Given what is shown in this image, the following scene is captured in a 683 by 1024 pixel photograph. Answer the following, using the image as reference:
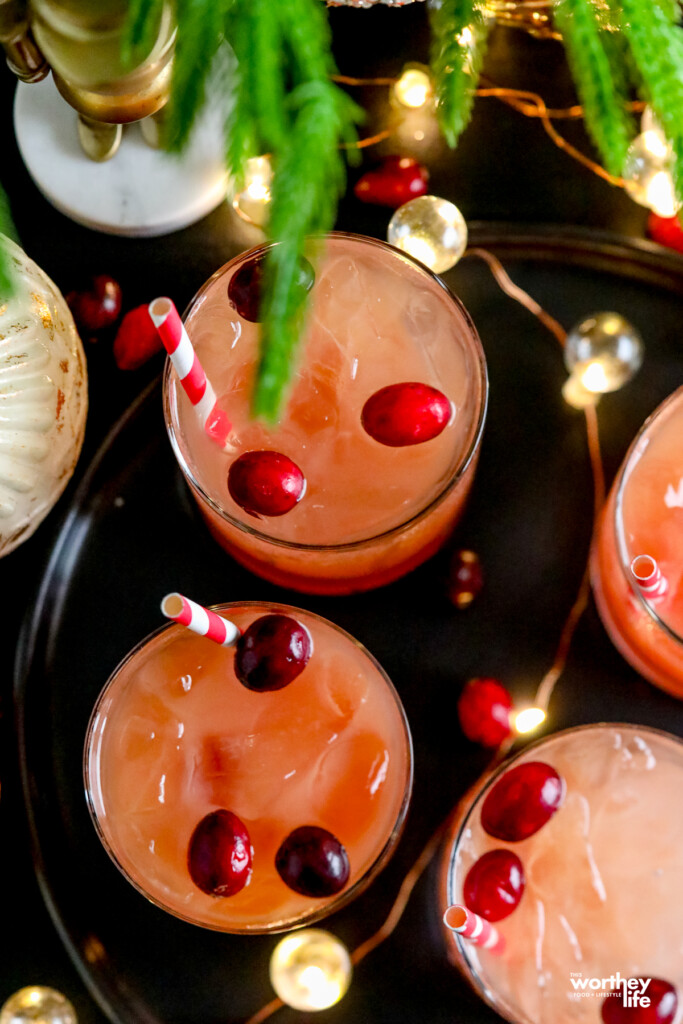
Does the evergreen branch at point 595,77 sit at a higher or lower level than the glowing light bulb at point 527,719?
higher

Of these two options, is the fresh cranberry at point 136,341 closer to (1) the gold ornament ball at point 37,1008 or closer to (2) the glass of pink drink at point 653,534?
(2) the glass of pink drink at point 653,534

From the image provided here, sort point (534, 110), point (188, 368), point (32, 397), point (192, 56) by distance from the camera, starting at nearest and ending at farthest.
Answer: point (192, 56) → point (188, 368) → point (32, 397) → point (534, 110)

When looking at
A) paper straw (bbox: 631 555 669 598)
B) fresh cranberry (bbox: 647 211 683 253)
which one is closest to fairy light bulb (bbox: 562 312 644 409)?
fresh cranberry (bbox: 647 211 683 253)

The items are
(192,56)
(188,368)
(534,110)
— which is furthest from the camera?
(534,110)

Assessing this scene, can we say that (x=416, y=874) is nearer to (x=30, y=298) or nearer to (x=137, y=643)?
(x=137, y=643)

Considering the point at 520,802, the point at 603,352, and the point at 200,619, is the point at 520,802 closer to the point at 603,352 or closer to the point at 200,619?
the point at 200,619

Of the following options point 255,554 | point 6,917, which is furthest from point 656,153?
point 6,917

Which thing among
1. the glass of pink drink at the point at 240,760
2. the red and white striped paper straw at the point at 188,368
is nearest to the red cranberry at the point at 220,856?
the glass of pink drink at the point at 240,760

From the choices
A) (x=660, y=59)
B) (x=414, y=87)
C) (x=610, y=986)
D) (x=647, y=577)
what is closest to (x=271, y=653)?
(x=647, y=577)
